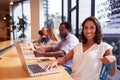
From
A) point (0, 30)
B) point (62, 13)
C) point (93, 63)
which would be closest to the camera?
point (93, 63)

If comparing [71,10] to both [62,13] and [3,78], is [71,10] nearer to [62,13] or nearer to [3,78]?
[62,13]

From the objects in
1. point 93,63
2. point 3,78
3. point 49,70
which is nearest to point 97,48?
point 93,63

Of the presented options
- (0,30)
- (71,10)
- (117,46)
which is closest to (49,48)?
(117,46)

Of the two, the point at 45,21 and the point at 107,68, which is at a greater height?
the point at 45,21

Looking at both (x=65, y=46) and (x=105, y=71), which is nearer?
(x=105, y=71)

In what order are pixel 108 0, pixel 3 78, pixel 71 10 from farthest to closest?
pixel 71 10 → pixel 108 0 → pixel 3 78

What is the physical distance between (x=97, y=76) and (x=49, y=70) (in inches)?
17.9

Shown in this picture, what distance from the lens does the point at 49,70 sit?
1.59m

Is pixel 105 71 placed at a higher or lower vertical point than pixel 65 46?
lower

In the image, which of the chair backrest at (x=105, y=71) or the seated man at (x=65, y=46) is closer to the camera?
the chair backrest at (x=105, y=71)

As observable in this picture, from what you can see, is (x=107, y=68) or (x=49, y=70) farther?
(x=49, y=70)

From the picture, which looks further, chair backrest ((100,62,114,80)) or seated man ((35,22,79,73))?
seated man ((35,22,79,73))

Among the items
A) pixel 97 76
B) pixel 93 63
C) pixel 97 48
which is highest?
pixel 97 48

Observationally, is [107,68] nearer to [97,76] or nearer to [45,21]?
[97,76]
